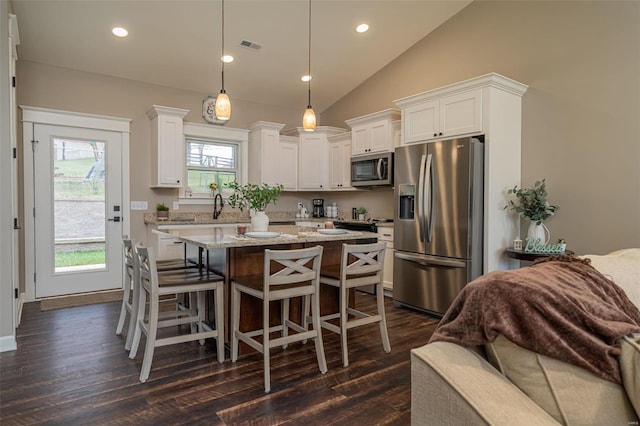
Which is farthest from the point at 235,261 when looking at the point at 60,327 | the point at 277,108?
the point at 277,108

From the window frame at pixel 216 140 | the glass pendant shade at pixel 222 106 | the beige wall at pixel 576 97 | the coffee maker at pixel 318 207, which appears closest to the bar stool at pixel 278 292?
the glass pendant shade at pixel 222 106

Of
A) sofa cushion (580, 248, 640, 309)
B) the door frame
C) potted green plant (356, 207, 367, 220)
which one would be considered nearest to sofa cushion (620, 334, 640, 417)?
sofa cushion (580, 248, 640, 309)

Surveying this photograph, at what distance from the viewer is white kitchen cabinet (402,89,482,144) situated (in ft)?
12.5

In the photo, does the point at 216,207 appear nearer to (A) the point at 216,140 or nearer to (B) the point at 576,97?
(A) the point at 216,140

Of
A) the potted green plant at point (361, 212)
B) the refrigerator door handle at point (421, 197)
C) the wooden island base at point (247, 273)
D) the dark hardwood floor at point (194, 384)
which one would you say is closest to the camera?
the dark hardwood floor at point (194, 384)

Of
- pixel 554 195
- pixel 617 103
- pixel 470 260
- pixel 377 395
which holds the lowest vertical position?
pixel 377 395

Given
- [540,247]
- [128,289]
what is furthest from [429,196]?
[128,289]

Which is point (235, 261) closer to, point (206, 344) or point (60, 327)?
point (206, 344)

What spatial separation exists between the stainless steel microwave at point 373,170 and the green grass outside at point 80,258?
11.4 feet

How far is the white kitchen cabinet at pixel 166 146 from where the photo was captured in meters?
5.04

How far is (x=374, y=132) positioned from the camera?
520cm

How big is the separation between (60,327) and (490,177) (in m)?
4.28

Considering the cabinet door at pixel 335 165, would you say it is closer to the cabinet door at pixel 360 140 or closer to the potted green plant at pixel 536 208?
the cabinet door at pixel 360 140

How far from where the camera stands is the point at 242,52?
486cm
